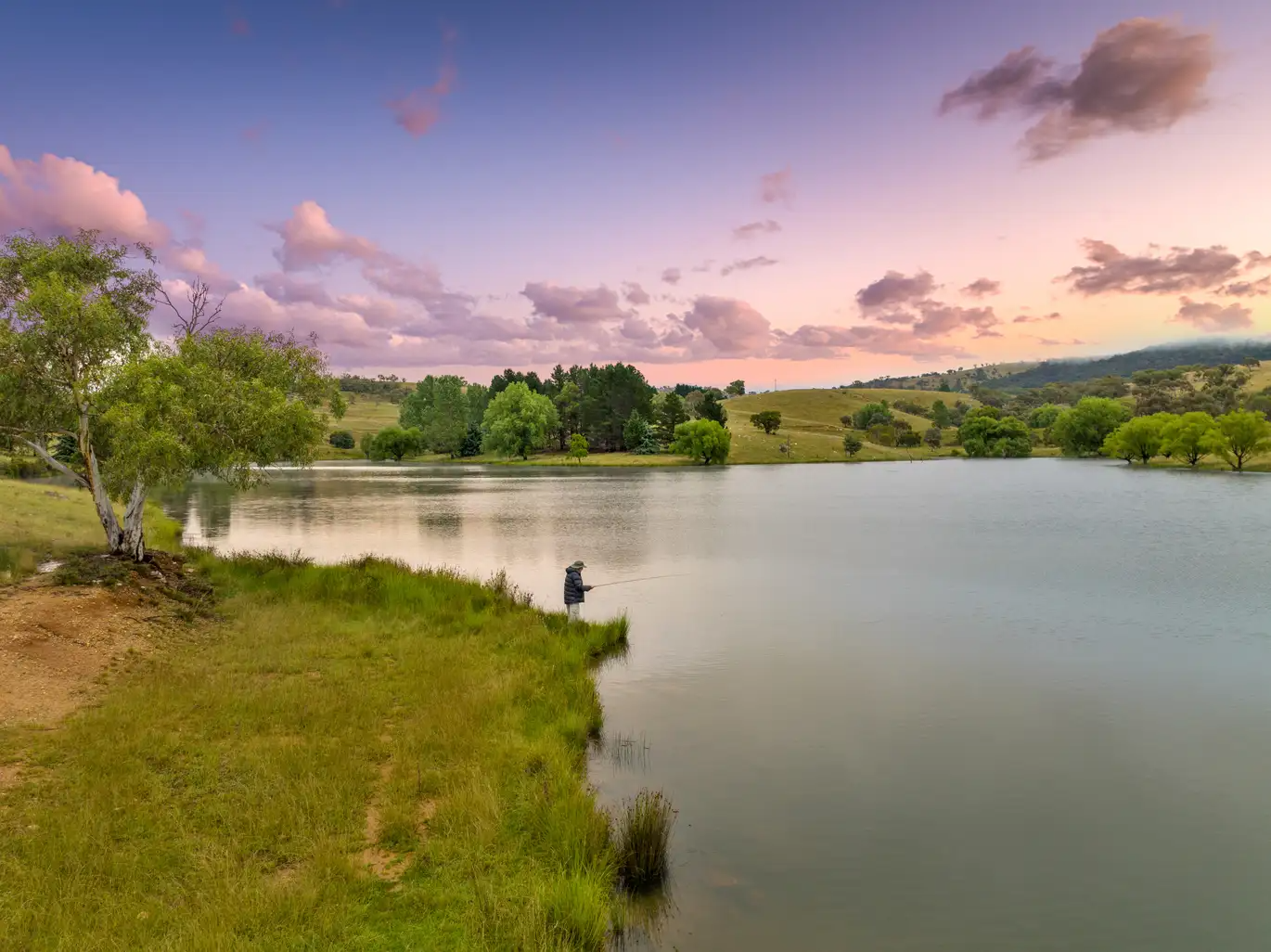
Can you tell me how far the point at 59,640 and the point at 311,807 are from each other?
482 inches

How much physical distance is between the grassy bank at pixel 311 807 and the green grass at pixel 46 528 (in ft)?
45.6

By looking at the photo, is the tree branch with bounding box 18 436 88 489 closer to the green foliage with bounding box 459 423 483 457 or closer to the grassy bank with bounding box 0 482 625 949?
the grassy bank with bounding box 0 482 625 949

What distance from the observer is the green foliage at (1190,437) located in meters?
117

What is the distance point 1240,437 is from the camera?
363ft

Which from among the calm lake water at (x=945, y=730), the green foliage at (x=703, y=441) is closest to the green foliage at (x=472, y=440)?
the green foliage at (x=703, y=441)

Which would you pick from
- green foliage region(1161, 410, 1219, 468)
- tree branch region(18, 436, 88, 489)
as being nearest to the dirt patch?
tree branch region(18, 436, 88, 489)

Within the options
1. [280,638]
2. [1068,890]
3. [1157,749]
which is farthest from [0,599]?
[1157,749]

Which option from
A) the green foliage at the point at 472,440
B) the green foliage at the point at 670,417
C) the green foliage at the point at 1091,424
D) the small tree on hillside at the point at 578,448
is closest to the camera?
the small tree on hillside at the point at 578,448

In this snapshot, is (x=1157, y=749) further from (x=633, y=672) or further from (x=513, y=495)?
(x=513, y=495)

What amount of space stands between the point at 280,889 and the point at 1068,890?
1158cm

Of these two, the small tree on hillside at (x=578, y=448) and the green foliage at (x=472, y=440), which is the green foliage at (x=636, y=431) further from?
the green foliage at (x=472, y=440)

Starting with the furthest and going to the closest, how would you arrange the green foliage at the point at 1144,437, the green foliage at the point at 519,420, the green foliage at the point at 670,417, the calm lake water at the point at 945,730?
the green foliage at the point at 670,417, the green foliage at the point at 519,420, the green foliage at the point at 1144,437, the calm lake water at the point at 945,730

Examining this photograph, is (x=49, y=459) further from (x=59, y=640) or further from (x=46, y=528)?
(x=46, y=528)

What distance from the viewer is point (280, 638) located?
20.4 m
